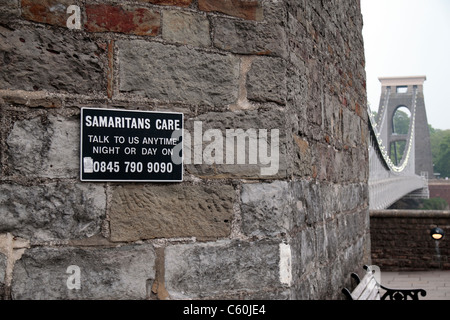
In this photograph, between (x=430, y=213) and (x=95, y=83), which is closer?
(x=95, y=83)

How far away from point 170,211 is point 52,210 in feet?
1.46

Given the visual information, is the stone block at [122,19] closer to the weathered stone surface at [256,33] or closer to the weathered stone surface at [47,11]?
the weathered stone surface at [47,11]

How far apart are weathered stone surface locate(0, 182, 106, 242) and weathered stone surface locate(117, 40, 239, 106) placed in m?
0.44

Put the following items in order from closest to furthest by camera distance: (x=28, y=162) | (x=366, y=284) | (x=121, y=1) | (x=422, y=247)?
1. (x=28, y=162)
2. (x=121, y=1)
3. (x=366, y=284)
4. (x=422, y=247)

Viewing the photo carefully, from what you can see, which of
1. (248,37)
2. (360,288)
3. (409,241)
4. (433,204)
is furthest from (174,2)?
(433,204)

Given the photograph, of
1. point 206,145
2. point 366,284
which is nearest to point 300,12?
point 206,145

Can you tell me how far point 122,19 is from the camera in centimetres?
201

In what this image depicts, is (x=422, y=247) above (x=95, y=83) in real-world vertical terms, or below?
below

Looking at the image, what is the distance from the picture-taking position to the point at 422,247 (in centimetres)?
783

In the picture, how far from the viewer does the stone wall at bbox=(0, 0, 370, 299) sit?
1878 mm

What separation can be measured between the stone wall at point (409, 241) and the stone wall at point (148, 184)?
19.2 feet

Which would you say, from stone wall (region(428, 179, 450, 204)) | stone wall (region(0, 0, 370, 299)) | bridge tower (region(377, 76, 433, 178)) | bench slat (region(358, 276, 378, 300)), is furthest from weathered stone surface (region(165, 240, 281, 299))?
bridge tower (region(377, 76, 433, 178))

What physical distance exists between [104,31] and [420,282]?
603cm

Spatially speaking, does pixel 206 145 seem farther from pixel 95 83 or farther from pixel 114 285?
pixel 114 285
